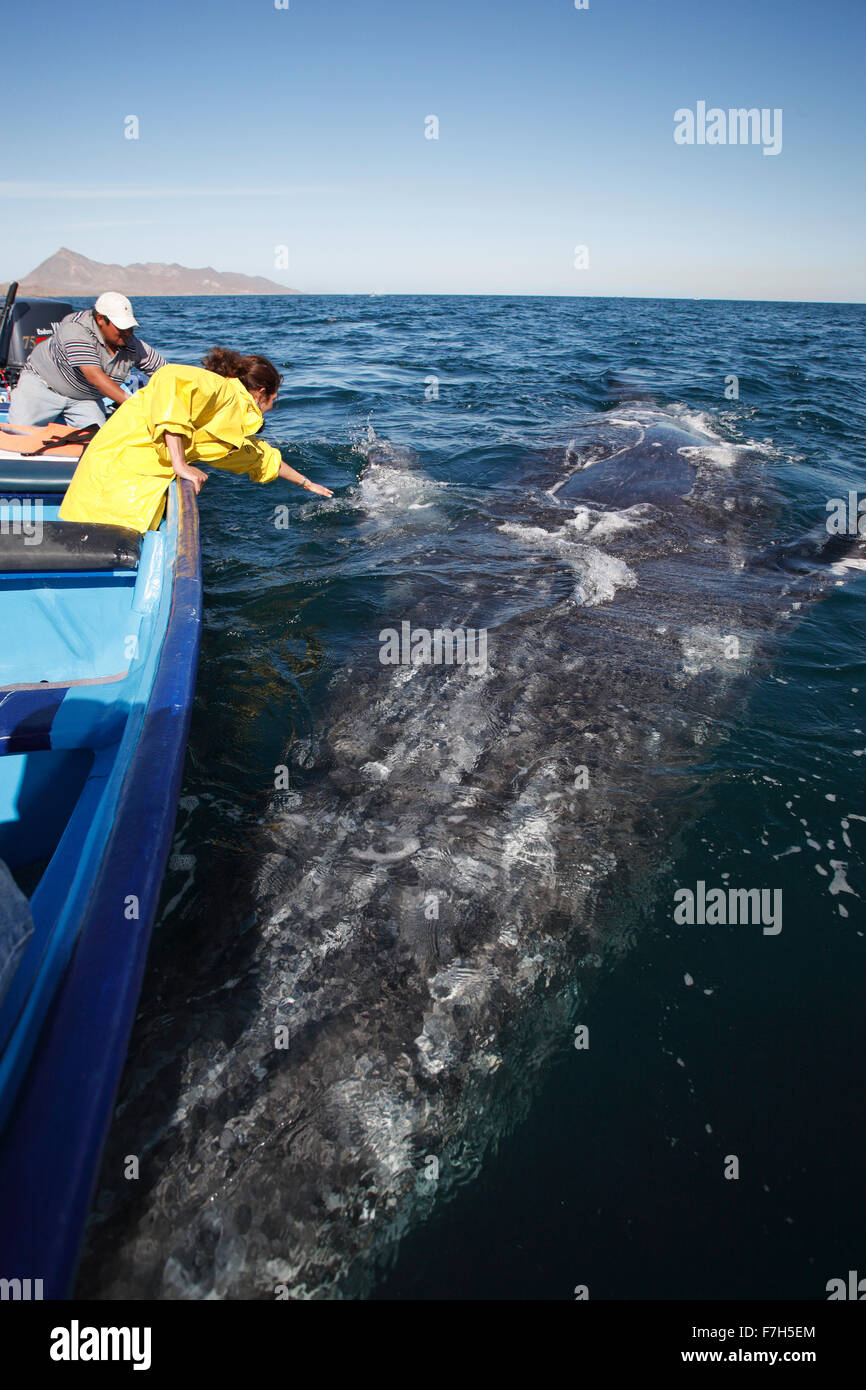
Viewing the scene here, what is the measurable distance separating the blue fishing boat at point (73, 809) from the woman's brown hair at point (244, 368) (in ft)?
4.35

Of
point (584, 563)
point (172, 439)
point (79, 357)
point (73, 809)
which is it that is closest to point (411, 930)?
point (73, 809)

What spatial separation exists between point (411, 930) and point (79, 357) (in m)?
6.51

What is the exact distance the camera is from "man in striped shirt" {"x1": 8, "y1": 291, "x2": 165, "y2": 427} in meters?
6.25

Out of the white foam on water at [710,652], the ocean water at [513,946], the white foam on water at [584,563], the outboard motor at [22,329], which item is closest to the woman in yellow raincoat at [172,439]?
the ocean water at [513,946]

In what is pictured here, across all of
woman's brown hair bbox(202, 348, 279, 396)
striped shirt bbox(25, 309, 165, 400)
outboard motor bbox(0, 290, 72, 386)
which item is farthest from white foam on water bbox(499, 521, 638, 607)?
outboard motor bbox(0, 290, 72, 386)

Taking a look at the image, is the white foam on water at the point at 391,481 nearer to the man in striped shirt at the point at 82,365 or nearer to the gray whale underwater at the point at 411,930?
the gray whale underwater at the point at 411,930

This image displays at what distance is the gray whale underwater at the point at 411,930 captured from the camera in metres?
2.31

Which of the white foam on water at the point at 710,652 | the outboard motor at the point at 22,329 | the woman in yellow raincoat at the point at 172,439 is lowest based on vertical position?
the white foam on water at the point at 710,652

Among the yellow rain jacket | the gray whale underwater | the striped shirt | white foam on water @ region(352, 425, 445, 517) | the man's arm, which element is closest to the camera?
the gray whale underwater

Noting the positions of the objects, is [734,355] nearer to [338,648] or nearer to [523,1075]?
[338,648]

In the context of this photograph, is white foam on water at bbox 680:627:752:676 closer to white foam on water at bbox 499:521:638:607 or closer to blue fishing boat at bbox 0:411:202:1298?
white foam on water at bbox 499:521:638:607

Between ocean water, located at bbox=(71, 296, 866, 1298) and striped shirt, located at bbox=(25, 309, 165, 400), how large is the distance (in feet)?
8.02

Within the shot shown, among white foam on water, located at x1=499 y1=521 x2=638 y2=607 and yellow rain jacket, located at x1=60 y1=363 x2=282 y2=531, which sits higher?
yellow rain jacket, located at x1=60 y1=363 x2=282 y2=531

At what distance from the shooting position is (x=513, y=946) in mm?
3305
